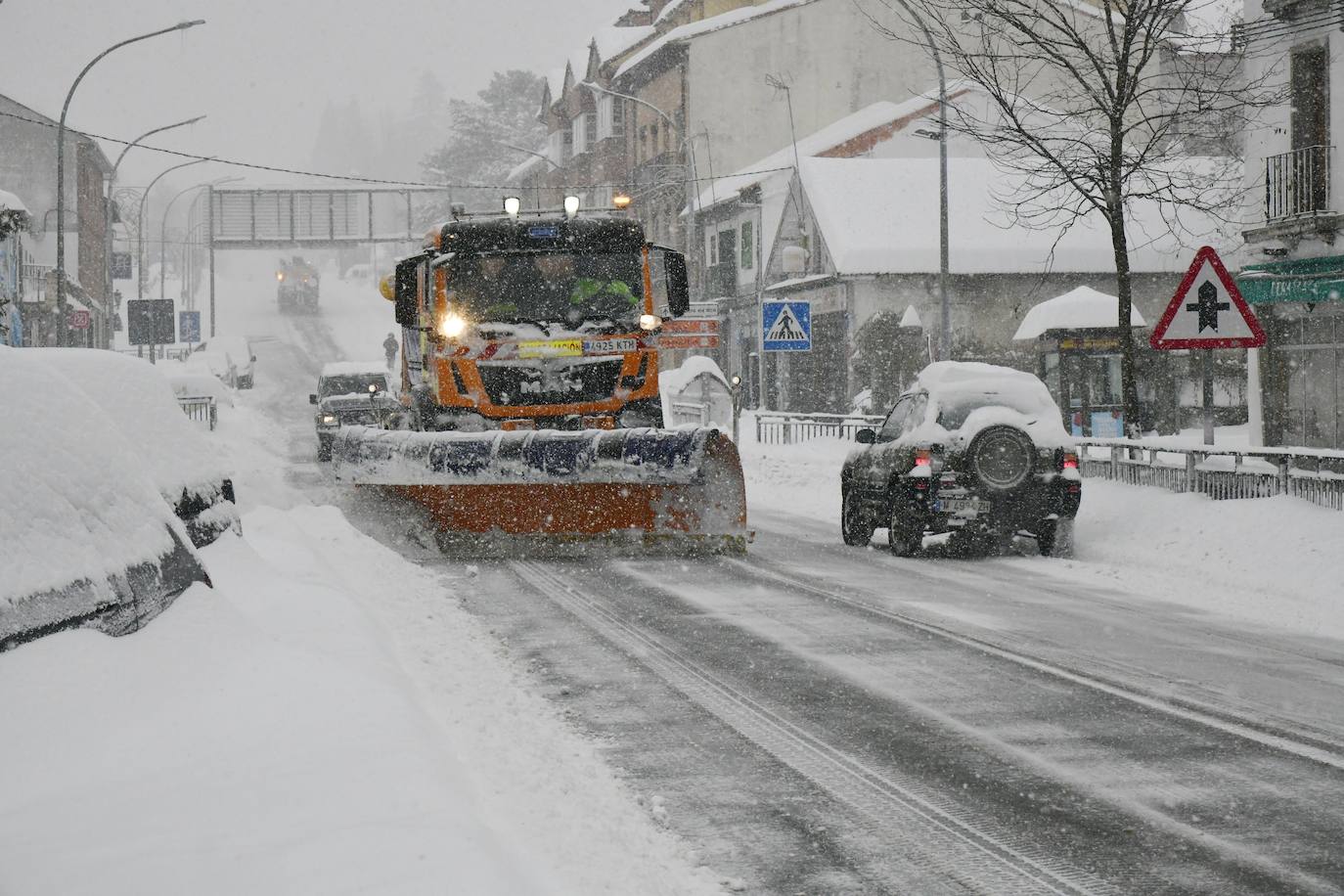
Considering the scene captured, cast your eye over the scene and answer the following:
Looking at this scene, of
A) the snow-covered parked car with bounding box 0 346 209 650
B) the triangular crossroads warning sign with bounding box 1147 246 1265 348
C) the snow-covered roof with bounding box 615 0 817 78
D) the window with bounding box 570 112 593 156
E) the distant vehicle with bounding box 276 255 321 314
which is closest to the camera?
the snow-covered parked car with bounding box 0 346 209 650

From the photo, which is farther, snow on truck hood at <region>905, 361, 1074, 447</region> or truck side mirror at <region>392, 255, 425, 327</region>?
truck side mirror at <region>392, 255, 425, 327</region>

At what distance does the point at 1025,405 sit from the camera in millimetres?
14969

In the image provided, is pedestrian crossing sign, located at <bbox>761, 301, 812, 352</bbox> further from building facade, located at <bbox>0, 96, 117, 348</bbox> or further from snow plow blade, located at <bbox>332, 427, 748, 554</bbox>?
building facade, located at <bbox>0, 96, 117, 348</bbox>

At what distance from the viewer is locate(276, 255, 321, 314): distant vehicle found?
10300 centimetres

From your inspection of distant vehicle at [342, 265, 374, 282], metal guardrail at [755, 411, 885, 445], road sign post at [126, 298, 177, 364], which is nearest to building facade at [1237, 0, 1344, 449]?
metal guardrail at [755, 411, 885, 445]

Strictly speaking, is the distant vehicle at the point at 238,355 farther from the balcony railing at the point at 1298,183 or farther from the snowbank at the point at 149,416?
the snowbank at the point at 149,416

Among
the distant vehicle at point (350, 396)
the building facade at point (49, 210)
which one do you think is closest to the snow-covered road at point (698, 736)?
the distant vehicle at point (350, 396)

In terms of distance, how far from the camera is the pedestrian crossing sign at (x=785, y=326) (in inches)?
1105

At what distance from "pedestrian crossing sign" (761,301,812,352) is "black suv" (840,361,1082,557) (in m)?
12.6

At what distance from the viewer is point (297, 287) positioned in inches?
4055

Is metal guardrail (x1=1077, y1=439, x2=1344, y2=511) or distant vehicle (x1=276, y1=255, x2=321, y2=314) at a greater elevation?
distant vehicle (x1=276, y1=255, x2=321, y2=314)

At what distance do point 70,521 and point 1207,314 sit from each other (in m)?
12.0

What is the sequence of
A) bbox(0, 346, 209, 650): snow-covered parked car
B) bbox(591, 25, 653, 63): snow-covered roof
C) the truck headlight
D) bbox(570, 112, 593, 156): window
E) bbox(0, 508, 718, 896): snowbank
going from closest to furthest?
bbox(0, 508, 718, 896): snowbank, bbox(0, 346, 209, 650): snow-covered parked car, the truck headlight, bbox(591, 25, 653, 63): snow-covered roof, bbox(570, 112, 593, 156): window

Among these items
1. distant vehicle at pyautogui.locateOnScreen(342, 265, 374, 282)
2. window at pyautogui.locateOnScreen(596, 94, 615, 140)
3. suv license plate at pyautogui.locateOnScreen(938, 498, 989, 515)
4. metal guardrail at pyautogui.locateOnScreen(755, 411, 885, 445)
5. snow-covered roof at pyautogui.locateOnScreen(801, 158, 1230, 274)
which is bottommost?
suv license plate at pyautogui.locateOnScreen(938, 498, 989, 515)
